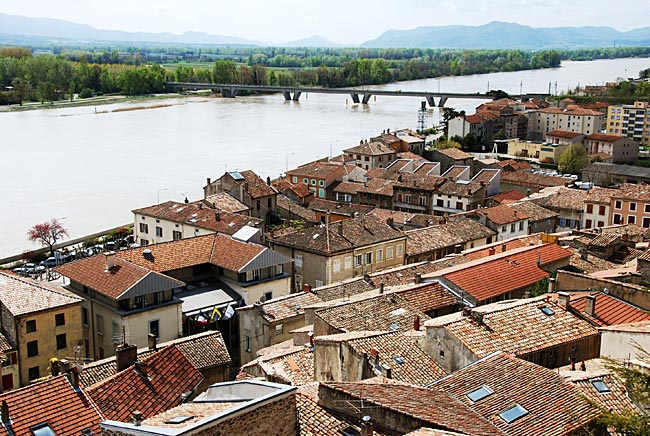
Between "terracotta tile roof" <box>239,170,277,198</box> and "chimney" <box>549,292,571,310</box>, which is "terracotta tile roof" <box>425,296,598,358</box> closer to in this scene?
"chimney" <box>549,292,571,310</box>

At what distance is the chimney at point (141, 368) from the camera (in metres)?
6.46

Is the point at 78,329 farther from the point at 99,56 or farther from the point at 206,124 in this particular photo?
the point at 99,56

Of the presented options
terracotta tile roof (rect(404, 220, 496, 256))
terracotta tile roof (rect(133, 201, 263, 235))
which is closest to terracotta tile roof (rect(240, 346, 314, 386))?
terracotta tile roof (rect(133, 201, 263, 235))

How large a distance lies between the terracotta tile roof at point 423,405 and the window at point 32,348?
19.4 ft

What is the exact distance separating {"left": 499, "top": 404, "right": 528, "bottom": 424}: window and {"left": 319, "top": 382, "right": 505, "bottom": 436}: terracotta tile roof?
0.60 feet

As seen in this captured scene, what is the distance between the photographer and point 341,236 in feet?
45.0

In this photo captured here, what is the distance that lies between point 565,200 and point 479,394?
16.0 m

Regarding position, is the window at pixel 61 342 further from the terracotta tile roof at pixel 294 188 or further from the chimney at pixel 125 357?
the terracotta tile roof at pixel 294 188

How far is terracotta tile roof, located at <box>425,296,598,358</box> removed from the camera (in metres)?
6.43

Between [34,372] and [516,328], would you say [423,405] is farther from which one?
[34,372]

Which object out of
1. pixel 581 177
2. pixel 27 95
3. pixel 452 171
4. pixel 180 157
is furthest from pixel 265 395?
pixel 27 95

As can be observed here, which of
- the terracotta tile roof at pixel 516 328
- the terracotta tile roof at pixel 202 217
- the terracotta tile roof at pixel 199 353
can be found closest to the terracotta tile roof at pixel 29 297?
the terracotta tile roof at pixel 199 353

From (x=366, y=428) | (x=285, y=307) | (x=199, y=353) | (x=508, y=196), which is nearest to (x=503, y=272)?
(x=285, y=307)

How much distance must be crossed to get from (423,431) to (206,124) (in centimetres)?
4194
